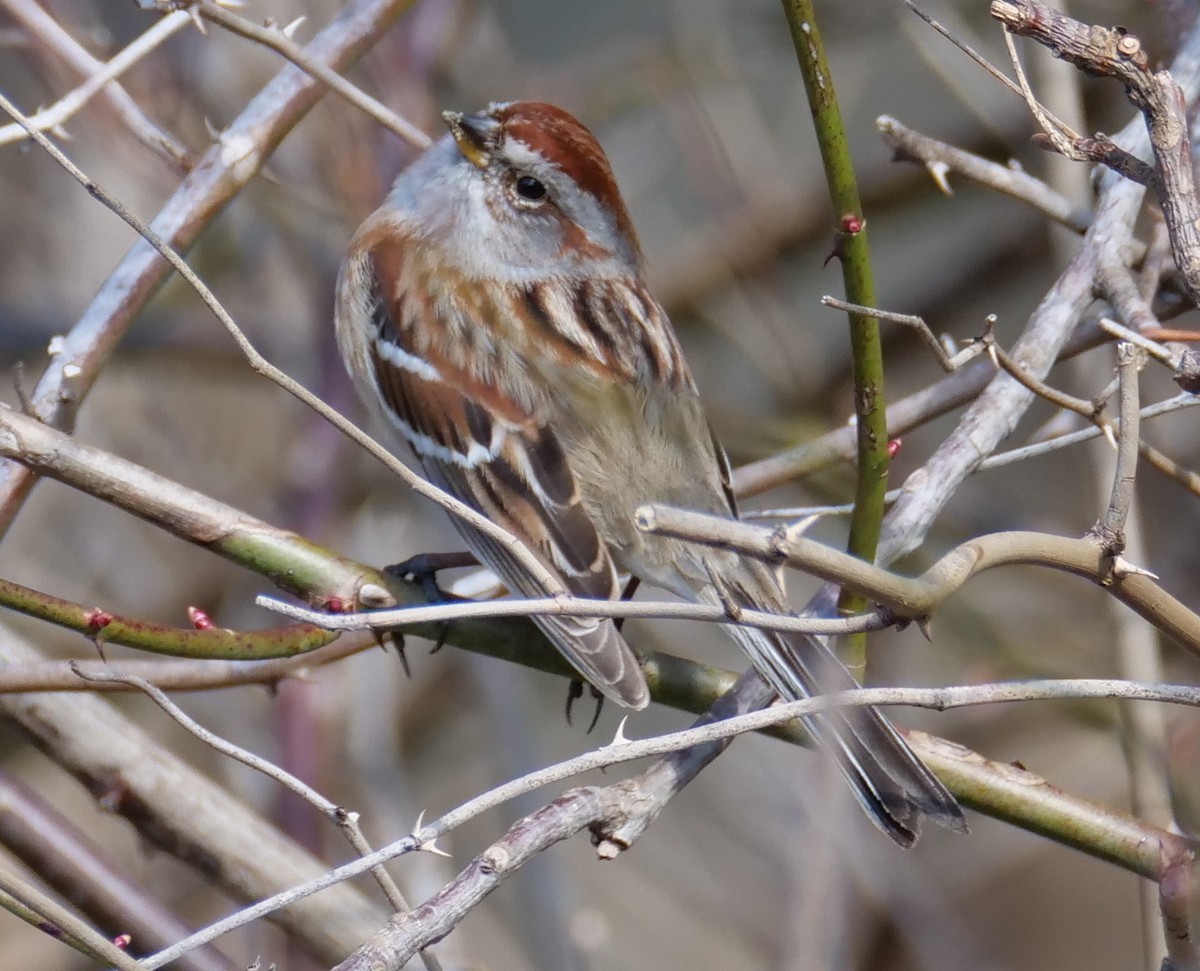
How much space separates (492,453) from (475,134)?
0.68 metres

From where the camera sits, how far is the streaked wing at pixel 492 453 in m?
2.17

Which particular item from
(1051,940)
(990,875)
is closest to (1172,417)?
(990,875)

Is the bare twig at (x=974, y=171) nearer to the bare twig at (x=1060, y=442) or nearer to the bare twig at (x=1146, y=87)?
the bare twig at (x=1060, y=442)

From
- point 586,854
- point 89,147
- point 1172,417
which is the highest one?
point 89,147

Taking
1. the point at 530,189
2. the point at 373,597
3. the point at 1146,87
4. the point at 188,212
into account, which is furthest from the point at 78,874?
the point at 1146,87

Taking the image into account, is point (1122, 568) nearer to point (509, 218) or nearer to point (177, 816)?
point (177, 816)

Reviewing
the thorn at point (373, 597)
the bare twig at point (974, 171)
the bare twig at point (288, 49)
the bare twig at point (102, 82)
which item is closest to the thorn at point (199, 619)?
the thorn at point (373, 597)

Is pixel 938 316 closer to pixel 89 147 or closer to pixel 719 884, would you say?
pixel 719 884

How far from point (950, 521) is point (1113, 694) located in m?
2.55

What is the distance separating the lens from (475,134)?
2.89 metres

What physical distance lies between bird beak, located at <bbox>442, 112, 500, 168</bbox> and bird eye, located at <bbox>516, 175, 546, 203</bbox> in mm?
82

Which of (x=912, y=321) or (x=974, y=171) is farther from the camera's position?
(x=974, y=171)

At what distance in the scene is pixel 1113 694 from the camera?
1.42 metres

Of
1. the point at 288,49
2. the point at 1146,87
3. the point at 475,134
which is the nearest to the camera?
the point at 1146,87
